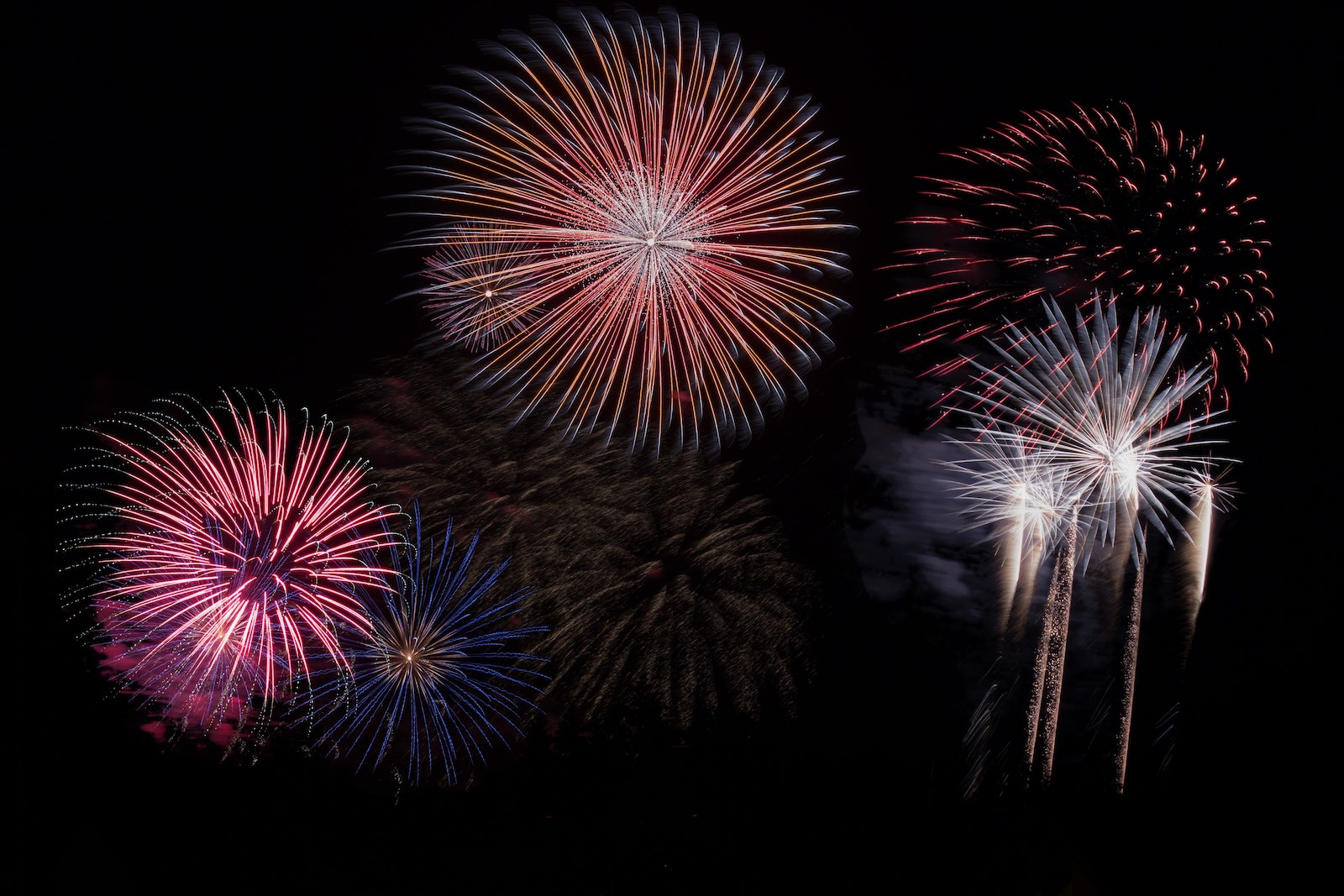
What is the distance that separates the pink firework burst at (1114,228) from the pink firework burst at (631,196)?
1.91 meters

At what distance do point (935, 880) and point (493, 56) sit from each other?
38.9ft

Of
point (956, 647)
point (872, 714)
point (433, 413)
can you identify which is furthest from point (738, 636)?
point (433, 413)

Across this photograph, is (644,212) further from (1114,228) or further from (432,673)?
(432,673)

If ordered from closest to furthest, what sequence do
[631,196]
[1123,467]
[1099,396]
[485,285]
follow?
[631,196]
[485,285]
[1099,396]
[1123,467]

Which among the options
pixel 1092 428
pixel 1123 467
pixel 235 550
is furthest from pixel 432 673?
pixel 1123 467

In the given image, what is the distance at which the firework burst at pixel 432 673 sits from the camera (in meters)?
7.59

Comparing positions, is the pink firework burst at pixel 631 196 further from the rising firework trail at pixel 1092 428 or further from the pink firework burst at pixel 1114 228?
the rising firework trail at pixel 1092 428

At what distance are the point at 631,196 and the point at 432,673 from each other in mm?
6196

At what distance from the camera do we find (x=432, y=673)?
25.5ft

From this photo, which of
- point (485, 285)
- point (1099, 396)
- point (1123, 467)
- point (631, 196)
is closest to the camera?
point (631, 196)

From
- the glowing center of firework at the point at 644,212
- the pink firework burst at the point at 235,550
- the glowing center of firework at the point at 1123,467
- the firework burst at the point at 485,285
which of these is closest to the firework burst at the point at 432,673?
the pink firework burst at the point at 235,550

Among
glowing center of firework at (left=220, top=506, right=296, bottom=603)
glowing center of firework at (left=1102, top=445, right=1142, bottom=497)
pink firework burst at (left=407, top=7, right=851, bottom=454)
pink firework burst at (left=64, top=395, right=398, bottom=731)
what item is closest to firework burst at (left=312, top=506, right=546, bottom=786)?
pink firework burst at (left=64, top=395, right=398, bottom=731)

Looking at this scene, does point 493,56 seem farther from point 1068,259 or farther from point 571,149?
point 1068,259

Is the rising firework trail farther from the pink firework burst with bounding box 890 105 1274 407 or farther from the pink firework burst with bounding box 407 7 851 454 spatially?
the pink firework burst with bounding box 407 7 851 454
